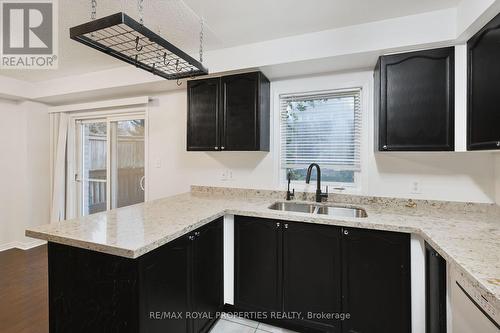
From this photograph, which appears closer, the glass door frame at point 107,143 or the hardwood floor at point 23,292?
Answer: the hardwood floor at point 23,292

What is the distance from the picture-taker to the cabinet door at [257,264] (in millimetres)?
1928

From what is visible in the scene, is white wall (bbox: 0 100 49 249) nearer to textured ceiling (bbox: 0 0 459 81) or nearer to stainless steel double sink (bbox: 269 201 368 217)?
textured ceiling (bbox: 0 0 459 81)

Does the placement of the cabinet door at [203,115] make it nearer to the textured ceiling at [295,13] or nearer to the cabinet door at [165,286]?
the textured ceiling at [295,13]

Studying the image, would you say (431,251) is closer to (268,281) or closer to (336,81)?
(268,281)

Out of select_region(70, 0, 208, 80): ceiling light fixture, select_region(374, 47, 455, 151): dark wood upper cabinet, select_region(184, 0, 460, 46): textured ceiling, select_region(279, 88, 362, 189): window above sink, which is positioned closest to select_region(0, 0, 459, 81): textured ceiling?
select_region(184, 0, 460, 46): textured ceiling

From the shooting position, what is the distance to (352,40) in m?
1.96

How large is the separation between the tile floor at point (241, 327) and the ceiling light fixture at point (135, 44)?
1.97 m

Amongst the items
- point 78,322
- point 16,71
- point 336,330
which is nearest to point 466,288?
point 336,330

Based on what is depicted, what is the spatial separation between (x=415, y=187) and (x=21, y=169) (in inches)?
201

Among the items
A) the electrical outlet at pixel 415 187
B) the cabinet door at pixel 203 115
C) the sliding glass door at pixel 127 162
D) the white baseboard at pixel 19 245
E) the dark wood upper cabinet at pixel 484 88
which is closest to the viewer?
the dark wood upper cabinet at pixel 484 88

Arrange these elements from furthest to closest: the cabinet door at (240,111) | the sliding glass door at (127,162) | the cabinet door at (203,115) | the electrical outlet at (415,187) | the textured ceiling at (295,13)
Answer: the sliding glass door at (127,162) → the cabinet door at (203,115) → the cabinet door at (240,111) → the electrical outlet at (415,187) → the textured ceiling at (295,13)

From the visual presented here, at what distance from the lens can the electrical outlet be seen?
2.13 meters

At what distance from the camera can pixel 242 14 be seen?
1.83 metres

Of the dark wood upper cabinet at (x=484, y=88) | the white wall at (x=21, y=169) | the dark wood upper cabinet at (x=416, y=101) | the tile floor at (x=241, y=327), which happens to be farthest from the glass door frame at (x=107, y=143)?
the dark wood upper cabinet at (x=484, y=88)
